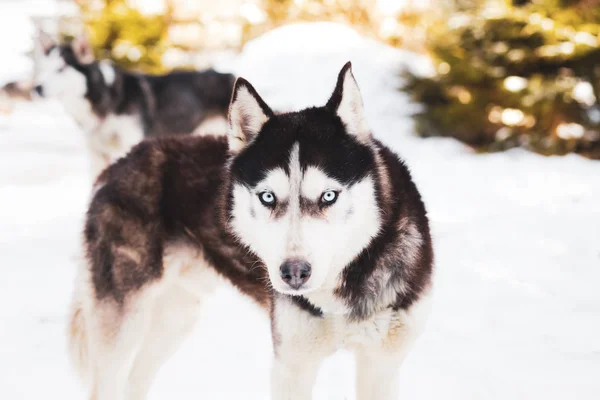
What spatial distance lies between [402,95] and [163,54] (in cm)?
514

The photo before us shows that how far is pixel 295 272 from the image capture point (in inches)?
72.0

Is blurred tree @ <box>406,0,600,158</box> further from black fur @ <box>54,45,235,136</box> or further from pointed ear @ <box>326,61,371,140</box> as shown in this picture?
pointed ear @ <box>326,61,371,140</box>

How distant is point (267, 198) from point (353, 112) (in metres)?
0.46

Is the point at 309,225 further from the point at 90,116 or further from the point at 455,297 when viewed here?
the point at 90,116

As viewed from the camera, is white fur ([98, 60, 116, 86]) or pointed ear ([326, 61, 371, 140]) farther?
white fur ([98, 60, 116, 86])

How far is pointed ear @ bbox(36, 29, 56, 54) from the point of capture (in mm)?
6312

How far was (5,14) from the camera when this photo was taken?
16.6 m

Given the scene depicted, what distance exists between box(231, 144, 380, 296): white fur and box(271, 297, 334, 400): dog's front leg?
0.44 feet

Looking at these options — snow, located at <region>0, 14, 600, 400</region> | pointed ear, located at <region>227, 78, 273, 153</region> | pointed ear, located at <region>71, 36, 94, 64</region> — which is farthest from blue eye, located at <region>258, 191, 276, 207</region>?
pointed ear, located at <region>71, 36, 94, 64</region>

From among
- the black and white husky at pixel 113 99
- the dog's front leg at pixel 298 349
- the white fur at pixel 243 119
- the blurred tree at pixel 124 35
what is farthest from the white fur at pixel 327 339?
the blurred tree at pixel 124 35

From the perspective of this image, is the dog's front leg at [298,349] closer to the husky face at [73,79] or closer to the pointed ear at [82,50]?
the husky face at [73,79]

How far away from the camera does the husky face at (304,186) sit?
1893 millimetres

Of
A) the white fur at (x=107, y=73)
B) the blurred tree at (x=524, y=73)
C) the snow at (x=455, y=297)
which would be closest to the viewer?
the snow at (x=455, y=297)

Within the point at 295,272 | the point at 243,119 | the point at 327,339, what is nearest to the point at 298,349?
the point at 327,339
